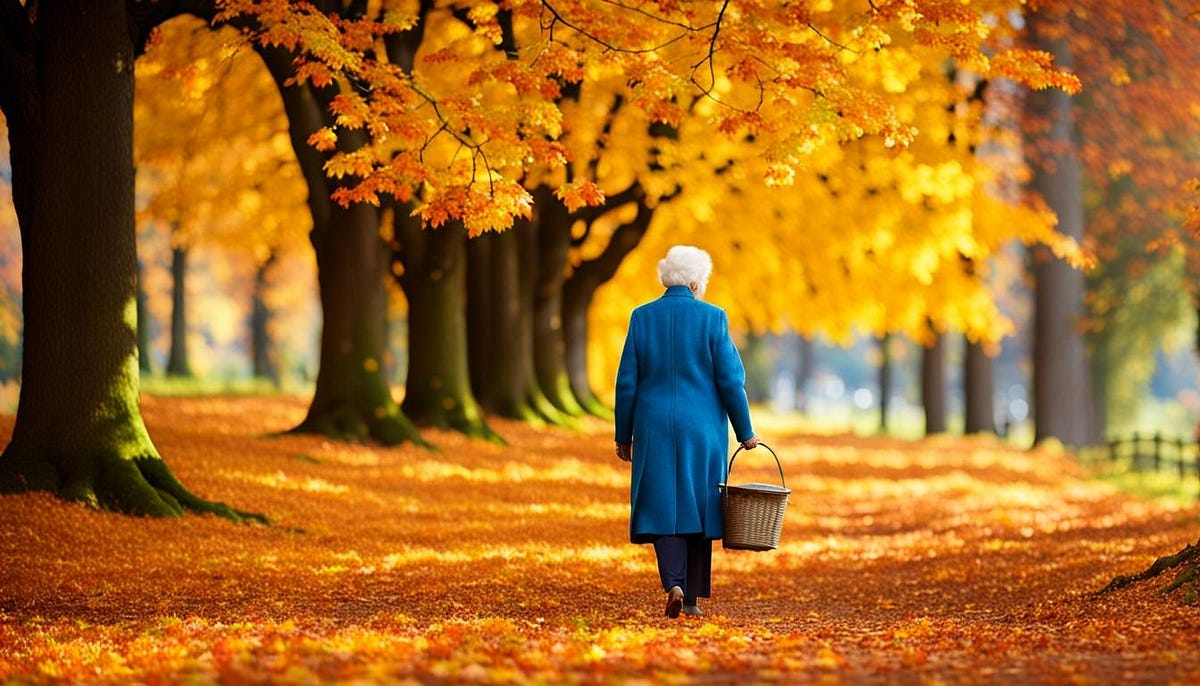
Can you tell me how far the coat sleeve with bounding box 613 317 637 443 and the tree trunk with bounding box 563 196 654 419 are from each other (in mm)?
15028

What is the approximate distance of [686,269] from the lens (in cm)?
788

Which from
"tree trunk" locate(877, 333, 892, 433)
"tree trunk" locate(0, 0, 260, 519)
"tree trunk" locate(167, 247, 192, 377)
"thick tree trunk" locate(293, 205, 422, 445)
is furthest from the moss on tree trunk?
"tree trunk" locate(877, 333, 892, 433)

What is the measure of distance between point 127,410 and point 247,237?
1405 centimetres

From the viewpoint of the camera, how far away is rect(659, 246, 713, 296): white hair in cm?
788

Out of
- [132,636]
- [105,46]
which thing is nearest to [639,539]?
[132,636]

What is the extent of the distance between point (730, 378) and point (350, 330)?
36.0ft

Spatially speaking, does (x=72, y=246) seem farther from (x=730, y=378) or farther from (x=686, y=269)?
(x=730, y=378)

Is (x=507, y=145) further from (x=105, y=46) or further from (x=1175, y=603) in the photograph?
(x=1175, y=603)

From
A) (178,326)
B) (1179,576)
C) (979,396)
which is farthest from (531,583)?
(178,326)

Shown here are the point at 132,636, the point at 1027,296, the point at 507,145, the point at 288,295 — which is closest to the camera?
the point at 132,636

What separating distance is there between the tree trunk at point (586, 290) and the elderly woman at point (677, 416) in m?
15.0

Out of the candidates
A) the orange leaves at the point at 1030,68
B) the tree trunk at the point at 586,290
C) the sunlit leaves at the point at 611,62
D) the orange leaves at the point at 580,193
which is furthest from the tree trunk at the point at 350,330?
the orange leaves at the point at 1030,68

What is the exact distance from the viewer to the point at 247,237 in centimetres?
2530

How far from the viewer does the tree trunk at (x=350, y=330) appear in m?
17.7
